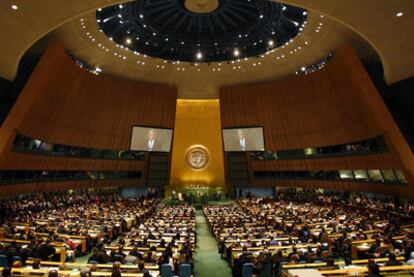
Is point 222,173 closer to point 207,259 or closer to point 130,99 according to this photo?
point 130,99

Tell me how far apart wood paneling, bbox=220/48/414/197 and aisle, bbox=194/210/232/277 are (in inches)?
530

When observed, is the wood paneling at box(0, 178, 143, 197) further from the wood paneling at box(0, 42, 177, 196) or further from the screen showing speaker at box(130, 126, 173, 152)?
the screen showing speaker at box(130, 126, 173, 152)

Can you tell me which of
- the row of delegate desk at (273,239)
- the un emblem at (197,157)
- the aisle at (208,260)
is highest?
the un emblem at (197,157)

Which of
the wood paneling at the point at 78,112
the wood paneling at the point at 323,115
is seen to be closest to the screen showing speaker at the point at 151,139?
the wood paneling at the point at 78,112

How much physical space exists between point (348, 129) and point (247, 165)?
43.3ft

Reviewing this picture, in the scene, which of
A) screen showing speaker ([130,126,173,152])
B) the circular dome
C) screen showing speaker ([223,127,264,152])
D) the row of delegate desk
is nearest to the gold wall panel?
screen showing speaker ([130,126,173,152])

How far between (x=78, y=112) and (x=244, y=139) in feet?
57.1

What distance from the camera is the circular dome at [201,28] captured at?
23.4 meters

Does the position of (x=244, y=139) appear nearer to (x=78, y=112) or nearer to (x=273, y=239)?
(x=78, y=112)

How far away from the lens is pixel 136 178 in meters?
34.2

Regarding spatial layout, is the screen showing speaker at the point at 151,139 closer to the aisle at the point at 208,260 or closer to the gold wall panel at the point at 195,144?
the gold wall panel at the point at 195,144

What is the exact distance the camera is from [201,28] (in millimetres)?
28516

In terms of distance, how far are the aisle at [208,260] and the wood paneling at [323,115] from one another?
13.5m

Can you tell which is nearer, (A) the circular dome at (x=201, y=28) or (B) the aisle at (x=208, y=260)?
(B) the aisle at (x=208, y=260)
